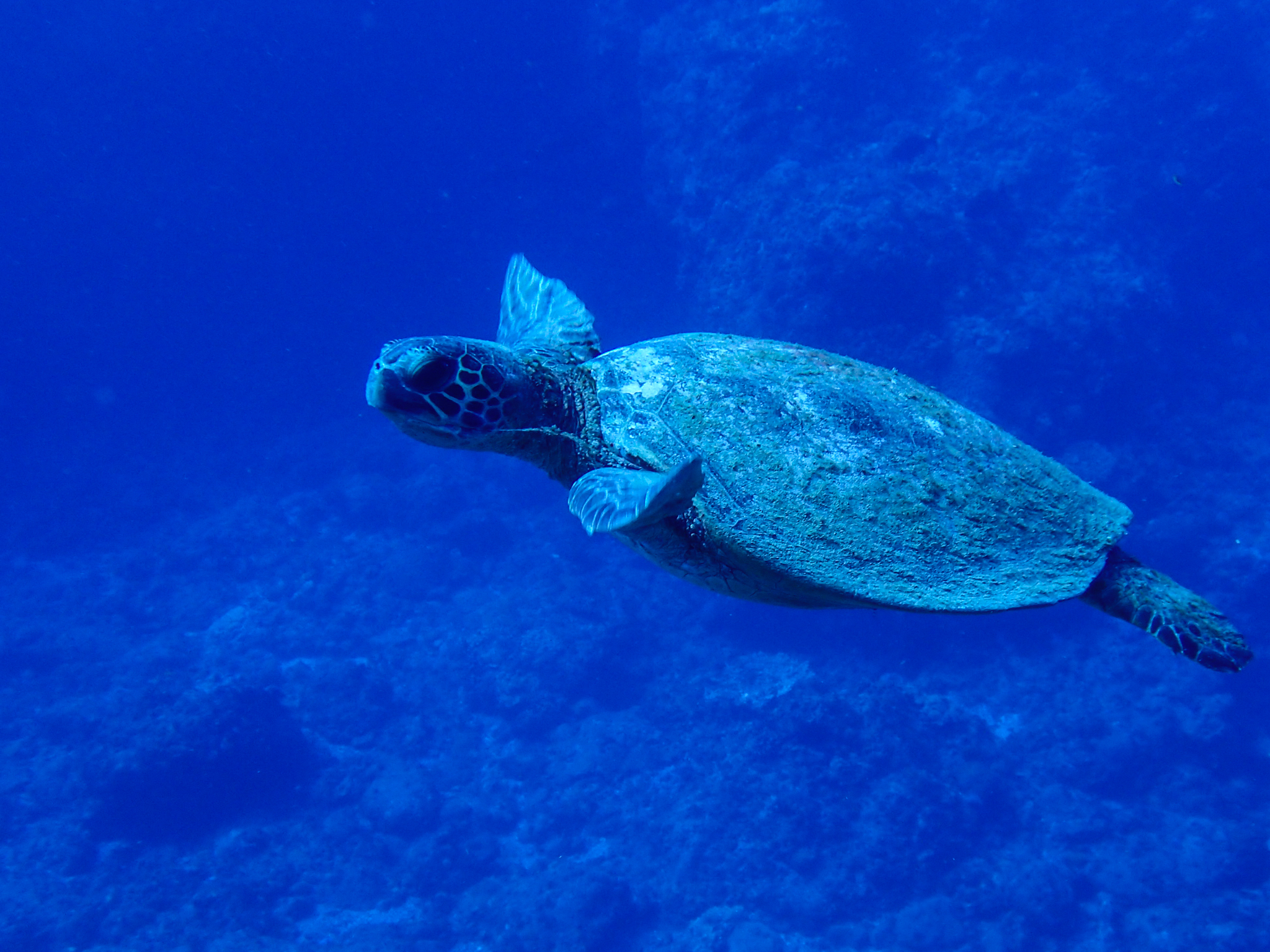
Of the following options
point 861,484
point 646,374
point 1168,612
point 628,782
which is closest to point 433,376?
→ point 646,374

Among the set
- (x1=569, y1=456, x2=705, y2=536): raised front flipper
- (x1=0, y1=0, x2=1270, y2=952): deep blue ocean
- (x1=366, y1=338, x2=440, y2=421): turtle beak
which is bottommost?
(x1=569, y1=456, x2=705, y2=536): raised front flipper

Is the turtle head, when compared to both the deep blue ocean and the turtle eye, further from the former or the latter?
the deep blue ocean

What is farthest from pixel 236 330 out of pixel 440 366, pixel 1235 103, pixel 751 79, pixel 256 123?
pixel 1235 103

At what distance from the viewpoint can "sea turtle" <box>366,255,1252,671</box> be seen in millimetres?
2814

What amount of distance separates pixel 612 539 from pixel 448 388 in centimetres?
583

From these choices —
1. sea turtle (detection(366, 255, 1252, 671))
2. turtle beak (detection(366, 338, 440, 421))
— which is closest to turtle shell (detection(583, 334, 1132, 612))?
sea turtle (detection(366, 255, 1252, 671))

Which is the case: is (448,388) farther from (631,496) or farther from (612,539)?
(612,539)

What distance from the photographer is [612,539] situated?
887 cm

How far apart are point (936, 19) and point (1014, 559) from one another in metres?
30.9

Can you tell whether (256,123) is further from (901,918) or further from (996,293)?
(901,918)

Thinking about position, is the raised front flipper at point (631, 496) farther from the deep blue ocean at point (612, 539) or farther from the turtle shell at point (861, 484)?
the deep blue ocean at point (612, 539)

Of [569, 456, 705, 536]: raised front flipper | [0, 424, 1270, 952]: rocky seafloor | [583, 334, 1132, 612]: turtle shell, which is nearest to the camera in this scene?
[569, 456, 705, 536]: raised front flipper

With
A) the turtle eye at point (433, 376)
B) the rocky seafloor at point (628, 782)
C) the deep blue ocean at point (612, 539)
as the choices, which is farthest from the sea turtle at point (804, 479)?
the deep blue ocean at point (612, 539)

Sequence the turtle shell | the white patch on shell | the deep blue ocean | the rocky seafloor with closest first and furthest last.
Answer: the turtle shell → the white patch on shell → the rocky seafloor → the deep blue ocean
